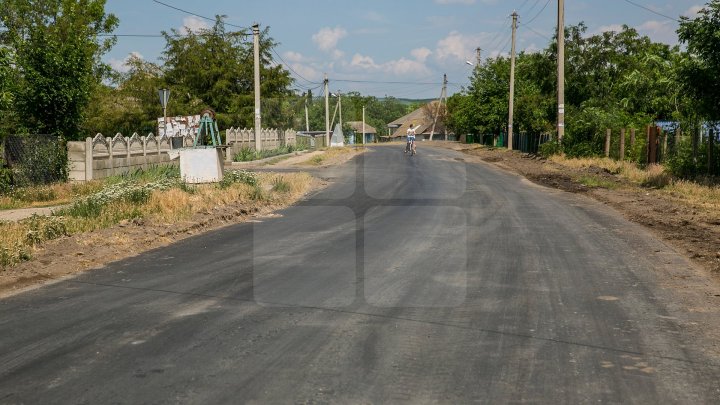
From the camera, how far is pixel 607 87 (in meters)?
42.8

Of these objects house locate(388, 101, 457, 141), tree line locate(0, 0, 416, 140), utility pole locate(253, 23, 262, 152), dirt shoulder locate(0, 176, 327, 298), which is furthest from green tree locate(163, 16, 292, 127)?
house locate(388, 101, 457, 141)

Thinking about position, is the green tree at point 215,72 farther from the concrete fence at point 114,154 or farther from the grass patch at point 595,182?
the grass patch at point 595,182

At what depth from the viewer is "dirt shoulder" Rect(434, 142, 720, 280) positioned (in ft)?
35.5

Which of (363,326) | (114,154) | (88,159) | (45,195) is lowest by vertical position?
(363,326)

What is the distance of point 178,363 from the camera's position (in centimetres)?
534

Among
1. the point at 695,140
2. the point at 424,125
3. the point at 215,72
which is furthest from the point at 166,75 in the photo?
the point at 424,125

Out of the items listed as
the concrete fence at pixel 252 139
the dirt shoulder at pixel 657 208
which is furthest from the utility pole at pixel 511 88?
the dirt shoulder at pixel 657 208

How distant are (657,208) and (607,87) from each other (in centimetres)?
2898

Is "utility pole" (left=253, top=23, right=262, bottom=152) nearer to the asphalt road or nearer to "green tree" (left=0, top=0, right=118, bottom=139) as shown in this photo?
"green tree" (left=0, top=0, right=118, bottom=139)

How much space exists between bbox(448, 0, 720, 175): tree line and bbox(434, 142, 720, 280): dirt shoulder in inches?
122

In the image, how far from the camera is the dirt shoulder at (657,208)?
10828 millimetres

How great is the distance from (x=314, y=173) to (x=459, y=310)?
21478 millimetres

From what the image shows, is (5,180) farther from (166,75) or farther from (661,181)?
(166,75)

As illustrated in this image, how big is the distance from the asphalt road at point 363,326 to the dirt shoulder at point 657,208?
528 mm
